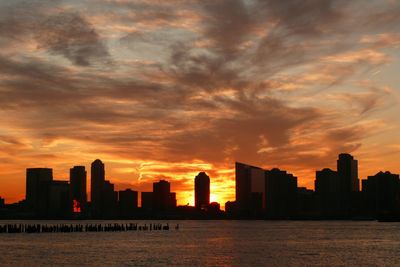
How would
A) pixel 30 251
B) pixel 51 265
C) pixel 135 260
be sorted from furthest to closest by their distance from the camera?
pixel 30 251
pixel 135 260
pixel 51 265

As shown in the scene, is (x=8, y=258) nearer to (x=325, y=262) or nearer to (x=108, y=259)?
(x=108, y=259)

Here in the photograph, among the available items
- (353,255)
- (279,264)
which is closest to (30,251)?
(279,264)

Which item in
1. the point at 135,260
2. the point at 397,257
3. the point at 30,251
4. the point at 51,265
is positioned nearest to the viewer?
the point at 51,265

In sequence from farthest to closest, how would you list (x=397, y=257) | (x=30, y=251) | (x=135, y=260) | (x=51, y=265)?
1. (x=30, y=251)
2. (x=397, y=257)
3. (x=135, y=260)
4. (x=51, y=265)

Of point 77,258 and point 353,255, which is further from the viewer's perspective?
point 353,255

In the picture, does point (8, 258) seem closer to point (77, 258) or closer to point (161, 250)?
point (77, 258)

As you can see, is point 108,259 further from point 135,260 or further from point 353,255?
point 353,255

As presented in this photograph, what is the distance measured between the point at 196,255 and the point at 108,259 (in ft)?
53.8

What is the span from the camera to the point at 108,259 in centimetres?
9700

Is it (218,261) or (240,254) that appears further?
(240,254)

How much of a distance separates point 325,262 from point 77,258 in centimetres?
3843

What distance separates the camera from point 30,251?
4451 inches

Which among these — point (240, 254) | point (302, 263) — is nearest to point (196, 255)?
point (240, 254)

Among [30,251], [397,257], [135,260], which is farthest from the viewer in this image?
[30,251]
